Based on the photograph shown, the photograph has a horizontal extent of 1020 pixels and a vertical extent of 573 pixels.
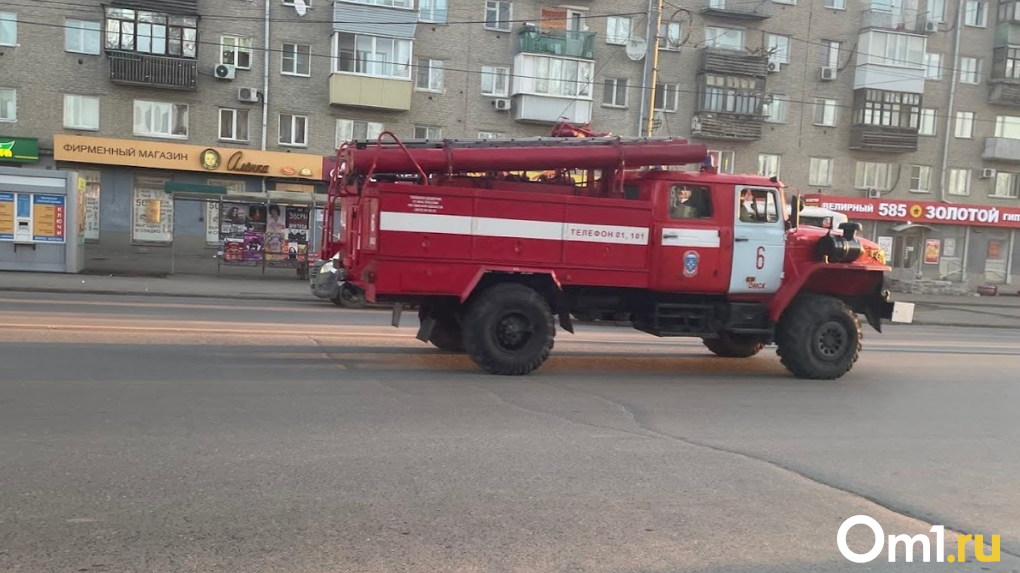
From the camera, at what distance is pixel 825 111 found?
1483 inches

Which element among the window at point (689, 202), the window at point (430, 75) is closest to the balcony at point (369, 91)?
the window at point (430, 75)

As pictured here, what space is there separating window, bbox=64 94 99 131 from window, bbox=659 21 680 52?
2297 centimetres

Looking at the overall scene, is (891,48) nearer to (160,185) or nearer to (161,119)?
(161,119)

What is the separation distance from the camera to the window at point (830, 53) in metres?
37.4

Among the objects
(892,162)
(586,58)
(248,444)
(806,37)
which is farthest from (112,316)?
(892,162)

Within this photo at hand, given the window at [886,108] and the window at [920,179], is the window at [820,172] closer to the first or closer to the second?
the window at [886,108]

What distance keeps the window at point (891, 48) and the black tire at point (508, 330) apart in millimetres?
33682

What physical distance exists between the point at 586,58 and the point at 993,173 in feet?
72.4

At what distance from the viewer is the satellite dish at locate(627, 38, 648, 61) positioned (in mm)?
34344

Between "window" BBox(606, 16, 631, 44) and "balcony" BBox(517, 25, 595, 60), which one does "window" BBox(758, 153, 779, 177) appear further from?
"balcony" BBox(517, 25, 595, 60)

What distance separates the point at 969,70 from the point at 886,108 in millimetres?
5915

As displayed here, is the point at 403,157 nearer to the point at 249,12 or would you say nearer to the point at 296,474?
the point at 296,474

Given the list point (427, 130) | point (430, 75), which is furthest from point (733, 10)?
point (427, 130)

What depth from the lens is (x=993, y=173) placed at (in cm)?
3959
